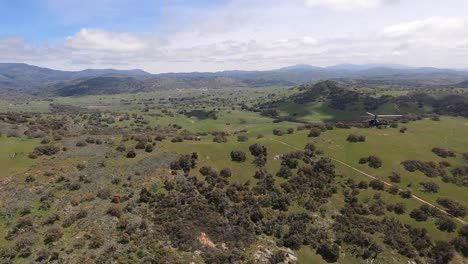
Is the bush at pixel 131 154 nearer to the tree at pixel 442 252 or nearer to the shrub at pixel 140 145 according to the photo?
the shrub at pixel 140 145

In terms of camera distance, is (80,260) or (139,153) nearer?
(80,260)

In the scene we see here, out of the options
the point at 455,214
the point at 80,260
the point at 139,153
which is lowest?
the point at 455,214

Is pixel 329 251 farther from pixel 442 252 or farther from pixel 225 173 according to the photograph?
pixel 225 173

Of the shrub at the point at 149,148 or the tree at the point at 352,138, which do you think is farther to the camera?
the tree at the point at 352,138

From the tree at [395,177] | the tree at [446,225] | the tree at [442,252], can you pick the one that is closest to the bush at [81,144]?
the tree at [395,177]

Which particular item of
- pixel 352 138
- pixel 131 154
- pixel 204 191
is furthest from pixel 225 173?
pixel 352 138

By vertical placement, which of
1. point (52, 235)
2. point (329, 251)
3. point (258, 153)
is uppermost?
point (258, 153)

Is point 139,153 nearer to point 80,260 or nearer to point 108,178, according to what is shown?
point 108,178

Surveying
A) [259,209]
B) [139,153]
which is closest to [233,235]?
[259,209]
